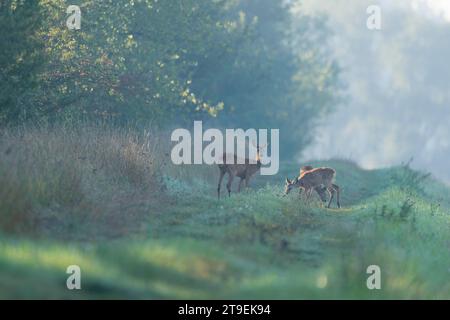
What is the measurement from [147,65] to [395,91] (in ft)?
254

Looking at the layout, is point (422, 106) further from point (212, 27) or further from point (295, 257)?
point (295, 257)

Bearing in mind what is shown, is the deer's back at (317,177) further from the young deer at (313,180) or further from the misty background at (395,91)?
the misty background at (395,91)

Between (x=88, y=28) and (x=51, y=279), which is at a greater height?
(x=88, y=28)

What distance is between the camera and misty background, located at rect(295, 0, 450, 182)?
98312mm

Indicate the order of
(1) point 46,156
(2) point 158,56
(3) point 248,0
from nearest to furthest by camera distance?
(1) point 46,156 < (2) point 158,56 < (3) point 248,0

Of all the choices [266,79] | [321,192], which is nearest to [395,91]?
[266,79]

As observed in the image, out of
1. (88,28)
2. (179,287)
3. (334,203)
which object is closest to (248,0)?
(88,28)

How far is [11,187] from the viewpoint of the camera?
44.2 ft

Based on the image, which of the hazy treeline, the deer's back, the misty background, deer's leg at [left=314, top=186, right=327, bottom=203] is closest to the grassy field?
the deer's back

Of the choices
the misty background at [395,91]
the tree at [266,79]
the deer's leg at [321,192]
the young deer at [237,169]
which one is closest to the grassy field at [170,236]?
the young deer at [237,169]

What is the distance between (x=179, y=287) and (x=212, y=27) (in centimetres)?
2888

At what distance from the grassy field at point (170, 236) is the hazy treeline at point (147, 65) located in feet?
7.64

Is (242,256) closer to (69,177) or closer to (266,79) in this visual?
(69,177)

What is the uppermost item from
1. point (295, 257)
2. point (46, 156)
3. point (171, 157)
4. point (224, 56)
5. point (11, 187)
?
point (224, 56)
